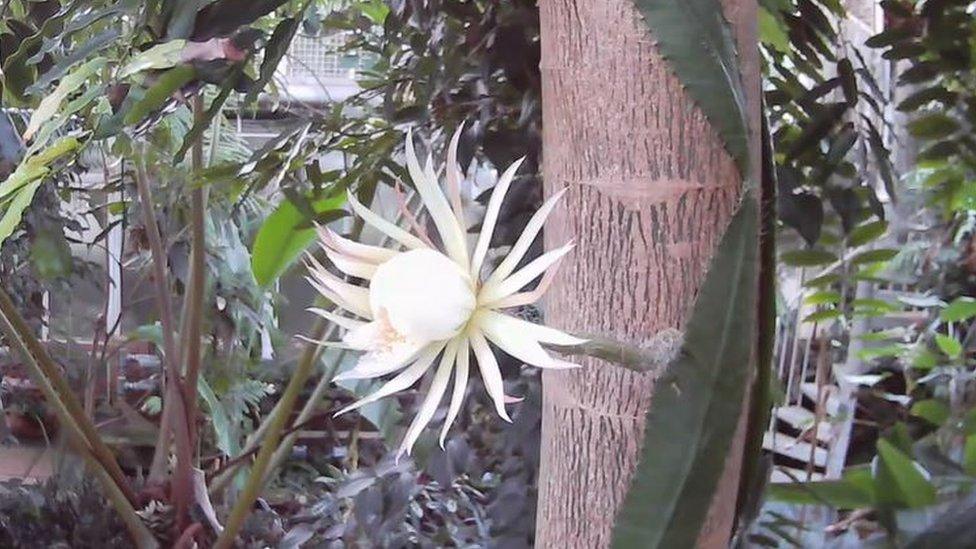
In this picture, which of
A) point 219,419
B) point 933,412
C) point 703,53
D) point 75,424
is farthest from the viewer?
point 219,419

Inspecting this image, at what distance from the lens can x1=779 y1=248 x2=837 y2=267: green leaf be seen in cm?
54

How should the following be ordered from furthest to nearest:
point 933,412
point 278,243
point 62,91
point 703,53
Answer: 1. point 278,243
2. point 933,412
3. point 62,91
4. point 703,53

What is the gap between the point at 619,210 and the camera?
0.26 meters

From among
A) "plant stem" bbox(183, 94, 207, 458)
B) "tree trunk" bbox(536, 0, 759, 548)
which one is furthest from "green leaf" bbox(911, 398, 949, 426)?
"plant stem" bbox(183, 94, 207, 458)

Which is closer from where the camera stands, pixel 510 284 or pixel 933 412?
pixel 510 284

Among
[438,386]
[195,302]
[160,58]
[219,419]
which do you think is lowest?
[219,419]

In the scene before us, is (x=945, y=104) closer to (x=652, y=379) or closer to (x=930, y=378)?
(x=930, y=378)

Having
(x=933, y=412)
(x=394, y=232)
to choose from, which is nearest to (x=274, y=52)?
(x=394, y=232)

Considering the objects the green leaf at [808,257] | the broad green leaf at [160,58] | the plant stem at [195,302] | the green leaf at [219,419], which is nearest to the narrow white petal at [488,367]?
the broad green leaf at [160,58]

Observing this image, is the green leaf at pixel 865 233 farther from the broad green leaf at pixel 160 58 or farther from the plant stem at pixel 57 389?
the plant stem at pixel 57 389

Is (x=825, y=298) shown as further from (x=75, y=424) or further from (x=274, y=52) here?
(x=75, y=424)

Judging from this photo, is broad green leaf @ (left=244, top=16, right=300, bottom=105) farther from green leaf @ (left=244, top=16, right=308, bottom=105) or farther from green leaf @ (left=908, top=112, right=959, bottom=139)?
green leaf @ (left=908, top=112, right=959, bottom=139)

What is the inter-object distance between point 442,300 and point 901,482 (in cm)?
26

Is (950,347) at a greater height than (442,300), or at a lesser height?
lesser
